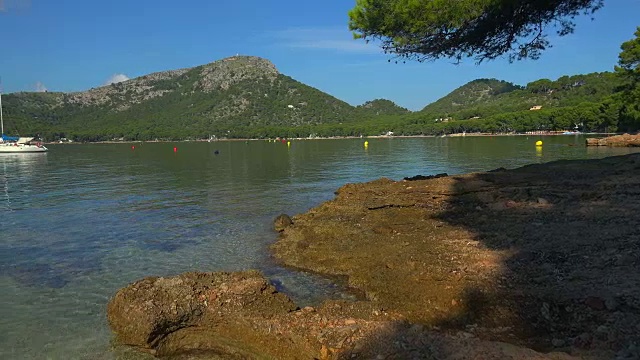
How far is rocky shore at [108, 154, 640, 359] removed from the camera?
5.74 meters

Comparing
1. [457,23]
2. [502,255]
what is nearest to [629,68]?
[457,23]

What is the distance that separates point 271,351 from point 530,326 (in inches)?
141

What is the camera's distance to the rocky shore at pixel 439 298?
574cm

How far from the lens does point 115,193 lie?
27.5 m

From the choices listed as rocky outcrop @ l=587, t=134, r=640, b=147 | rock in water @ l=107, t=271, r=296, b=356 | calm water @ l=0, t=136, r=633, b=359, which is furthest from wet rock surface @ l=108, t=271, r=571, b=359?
rocky outcrop @ l=587, t=134, r=640, b=147

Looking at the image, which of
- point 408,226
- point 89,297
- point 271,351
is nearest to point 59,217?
point 89,297

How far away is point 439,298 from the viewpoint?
755 cm

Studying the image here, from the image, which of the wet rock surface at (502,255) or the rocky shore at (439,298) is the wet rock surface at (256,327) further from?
the wet rock surface at (502,255)

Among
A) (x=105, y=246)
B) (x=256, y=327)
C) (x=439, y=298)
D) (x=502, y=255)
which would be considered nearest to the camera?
(x=256, y=327)

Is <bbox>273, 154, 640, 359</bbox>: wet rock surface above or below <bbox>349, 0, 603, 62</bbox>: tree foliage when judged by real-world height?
below

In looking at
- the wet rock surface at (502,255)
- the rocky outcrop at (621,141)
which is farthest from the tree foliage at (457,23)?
the rocky outcrop at (621,141)

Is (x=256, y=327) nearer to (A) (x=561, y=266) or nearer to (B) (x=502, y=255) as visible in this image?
(B) (x=502, y=255)

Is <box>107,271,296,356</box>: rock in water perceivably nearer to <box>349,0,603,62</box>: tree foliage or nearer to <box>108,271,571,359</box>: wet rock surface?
<box>108,271,571,359</box>: wet rock surface

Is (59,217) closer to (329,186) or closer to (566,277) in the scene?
(329,186)
